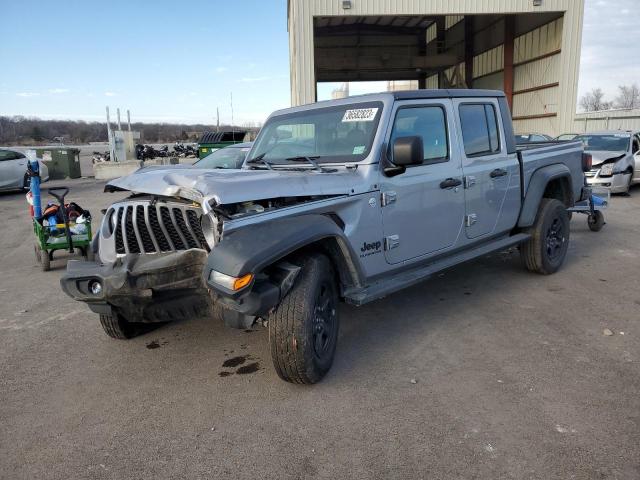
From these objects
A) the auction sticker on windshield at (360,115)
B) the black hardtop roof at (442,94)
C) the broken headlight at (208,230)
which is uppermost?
the black hardtop roof at (442,94)

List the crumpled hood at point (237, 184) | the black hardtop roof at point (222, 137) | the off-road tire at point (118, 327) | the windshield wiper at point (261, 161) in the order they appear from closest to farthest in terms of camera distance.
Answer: the crumpled hood at point (237, 184)
the off-road tire at point (118, 327)
the windshield wiper at point (261, 161)
the black hardtop roof at point (222, 137)

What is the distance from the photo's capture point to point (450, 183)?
14.9 feet

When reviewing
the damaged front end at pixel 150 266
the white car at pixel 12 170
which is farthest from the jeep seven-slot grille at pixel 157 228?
the white car at pixel 12 170

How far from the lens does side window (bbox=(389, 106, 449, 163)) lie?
4281 mm

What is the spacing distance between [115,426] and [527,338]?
3.19 m

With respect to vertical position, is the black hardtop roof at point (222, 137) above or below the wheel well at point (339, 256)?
above

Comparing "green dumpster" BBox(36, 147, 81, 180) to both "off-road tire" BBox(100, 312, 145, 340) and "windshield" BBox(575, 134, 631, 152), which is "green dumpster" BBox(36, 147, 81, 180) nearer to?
"windshield" BBox(575, 134, 631, 152)

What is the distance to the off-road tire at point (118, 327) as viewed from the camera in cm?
427

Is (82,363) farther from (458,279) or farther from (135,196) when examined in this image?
(458,279)

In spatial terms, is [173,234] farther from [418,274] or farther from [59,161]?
[59,161]

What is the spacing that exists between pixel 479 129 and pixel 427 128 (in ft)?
2.84

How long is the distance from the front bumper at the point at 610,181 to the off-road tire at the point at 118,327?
1160cm

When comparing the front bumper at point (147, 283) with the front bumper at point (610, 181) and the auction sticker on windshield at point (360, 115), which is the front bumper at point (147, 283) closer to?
the auction sticker on windshield at point (360, 115)

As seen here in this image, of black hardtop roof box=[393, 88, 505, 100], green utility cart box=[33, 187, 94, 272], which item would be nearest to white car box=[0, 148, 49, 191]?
green utility cart box=[33, 187, 94, 272]
